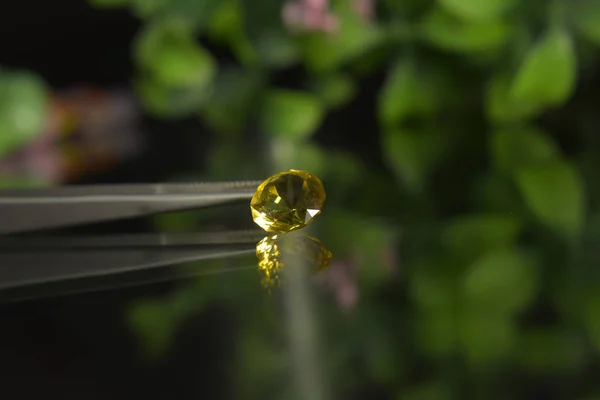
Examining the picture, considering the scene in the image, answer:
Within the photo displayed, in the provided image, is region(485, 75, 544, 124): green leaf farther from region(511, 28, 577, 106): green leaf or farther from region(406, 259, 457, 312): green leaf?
region(406, 259, 457, 312): green leaf

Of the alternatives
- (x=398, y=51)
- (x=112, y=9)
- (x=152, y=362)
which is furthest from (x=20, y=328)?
(x=112, y=9)

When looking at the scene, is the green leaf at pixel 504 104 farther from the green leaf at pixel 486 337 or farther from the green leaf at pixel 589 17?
the green leaf at pixel 486 337

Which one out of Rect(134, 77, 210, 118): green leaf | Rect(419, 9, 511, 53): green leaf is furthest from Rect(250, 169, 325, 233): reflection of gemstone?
Rect(134, 77, 210, 118): green leaf

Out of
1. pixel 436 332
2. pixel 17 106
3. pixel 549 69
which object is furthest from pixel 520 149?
pixel 17 106

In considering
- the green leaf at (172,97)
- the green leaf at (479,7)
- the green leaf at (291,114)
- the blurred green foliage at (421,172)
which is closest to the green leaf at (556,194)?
the blurred green foliage at (421,172)

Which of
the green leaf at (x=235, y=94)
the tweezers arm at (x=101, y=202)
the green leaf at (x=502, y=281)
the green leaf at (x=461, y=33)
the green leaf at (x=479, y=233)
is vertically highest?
the green leaf at (x=235, y=94)

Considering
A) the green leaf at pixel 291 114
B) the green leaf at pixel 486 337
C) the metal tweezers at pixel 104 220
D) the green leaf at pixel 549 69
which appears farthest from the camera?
the green leaf at pixel 291 114

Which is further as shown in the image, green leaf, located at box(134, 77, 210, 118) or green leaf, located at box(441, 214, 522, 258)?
green leaf, located at box(134, 77, 210, 118)
